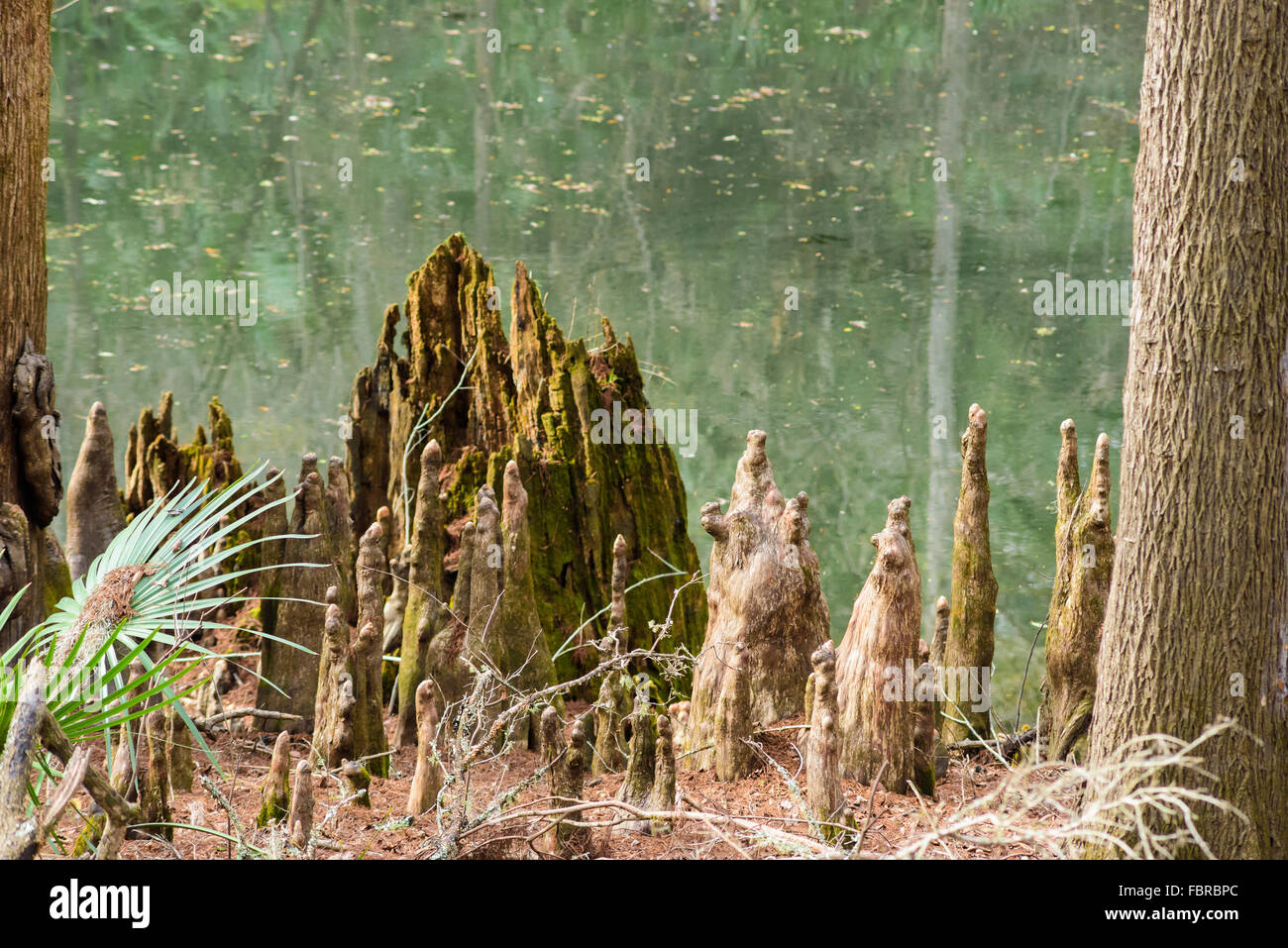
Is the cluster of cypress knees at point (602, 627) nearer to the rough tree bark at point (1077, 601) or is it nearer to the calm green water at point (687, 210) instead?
the rough tree bark at point (1077, 601)

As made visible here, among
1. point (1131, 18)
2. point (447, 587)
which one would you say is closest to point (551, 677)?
point (447, 587)

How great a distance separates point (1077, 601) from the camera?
3.63 metres

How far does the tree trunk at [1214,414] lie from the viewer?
A: 278 centimetres

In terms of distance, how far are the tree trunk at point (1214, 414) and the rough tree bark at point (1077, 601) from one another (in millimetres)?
650

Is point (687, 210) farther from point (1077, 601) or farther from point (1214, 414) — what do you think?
point (1214, 414)

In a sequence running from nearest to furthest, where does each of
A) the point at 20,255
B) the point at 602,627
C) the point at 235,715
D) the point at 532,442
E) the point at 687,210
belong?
the point at 20,255
the point at 235,715
the point at 602,627
the point at 532,442
the point at 687,210

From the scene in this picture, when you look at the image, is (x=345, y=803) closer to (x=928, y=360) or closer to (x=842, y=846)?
(x=842, y=846)

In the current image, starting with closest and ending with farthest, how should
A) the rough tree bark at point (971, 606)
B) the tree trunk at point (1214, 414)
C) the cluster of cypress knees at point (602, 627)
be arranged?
1. the tree trunk at point (1214, 414)
2. the cluster of cypress knees at point (602, 627)
3. the rough tree bark at point (971, 606)

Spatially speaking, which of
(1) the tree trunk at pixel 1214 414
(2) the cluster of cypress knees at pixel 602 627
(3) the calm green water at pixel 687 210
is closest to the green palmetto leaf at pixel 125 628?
(2) the cluster of cypress knees at pixel 602 627

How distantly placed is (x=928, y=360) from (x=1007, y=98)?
690 cm

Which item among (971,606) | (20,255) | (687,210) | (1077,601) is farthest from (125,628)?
(687,210)

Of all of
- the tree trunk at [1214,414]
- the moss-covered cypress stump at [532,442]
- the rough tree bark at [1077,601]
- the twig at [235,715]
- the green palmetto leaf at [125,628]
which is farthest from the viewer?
the moss-covered cypress stump at [532,442]

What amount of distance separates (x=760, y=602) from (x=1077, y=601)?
38.3 inches

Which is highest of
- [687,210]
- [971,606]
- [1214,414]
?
[687,210]
